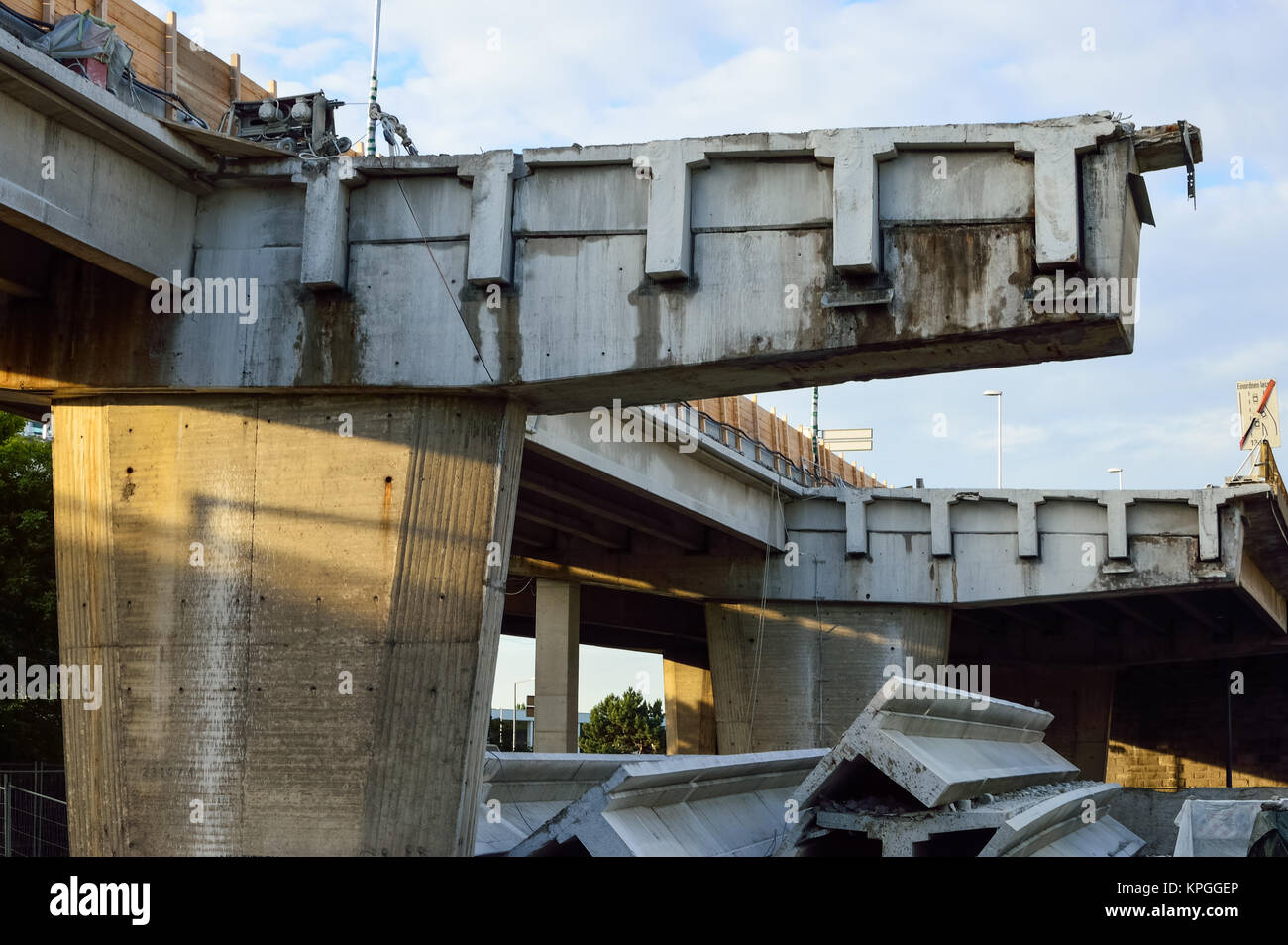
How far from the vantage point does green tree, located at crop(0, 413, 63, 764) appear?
1145 inches

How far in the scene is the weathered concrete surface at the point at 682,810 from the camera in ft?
37.1

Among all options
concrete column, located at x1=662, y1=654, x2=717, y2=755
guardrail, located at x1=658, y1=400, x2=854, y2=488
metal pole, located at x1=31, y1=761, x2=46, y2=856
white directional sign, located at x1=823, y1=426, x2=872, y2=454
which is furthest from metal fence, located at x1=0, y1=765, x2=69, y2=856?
white directional sign, located at x1=823, y1=426, x2=872, y2=454

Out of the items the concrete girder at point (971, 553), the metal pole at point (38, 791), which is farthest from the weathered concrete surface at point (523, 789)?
the concrete girder at point (971, 553)

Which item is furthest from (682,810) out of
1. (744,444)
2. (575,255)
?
(744,444)

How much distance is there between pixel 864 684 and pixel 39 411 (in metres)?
17.6

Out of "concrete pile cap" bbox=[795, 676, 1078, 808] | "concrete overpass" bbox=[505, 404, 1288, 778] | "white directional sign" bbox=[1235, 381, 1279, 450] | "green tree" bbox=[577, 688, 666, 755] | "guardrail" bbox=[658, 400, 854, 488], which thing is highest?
"white directional sign" bbox=[1235, 381, 1279, 450]

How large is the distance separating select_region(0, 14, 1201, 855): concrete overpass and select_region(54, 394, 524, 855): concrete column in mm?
25

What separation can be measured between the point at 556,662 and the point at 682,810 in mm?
19198

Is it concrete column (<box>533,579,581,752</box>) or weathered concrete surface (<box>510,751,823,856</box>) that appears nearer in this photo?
weathered concrete surface (<box>510,751,823,856</box>)

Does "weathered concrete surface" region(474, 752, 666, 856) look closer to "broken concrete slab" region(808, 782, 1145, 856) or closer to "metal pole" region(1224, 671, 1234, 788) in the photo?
"broken concrete slab" region(808, 782, 1145, 856)

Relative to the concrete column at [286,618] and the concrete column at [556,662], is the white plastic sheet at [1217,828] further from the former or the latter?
the concrete column at [556,662]

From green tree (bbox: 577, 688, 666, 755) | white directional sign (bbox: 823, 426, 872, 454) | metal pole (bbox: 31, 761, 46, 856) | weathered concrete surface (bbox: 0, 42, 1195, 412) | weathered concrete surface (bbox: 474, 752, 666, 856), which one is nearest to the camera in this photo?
weathered concrete surface (bbox: 0, 42, 1195, 412)

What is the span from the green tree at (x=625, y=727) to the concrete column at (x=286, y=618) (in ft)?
226

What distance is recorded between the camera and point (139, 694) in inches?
467
